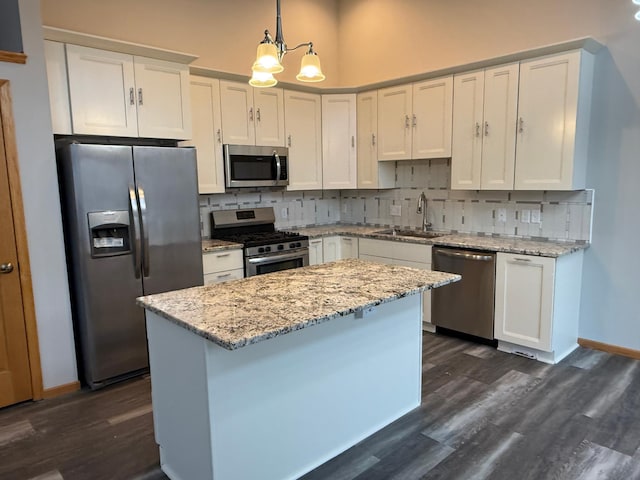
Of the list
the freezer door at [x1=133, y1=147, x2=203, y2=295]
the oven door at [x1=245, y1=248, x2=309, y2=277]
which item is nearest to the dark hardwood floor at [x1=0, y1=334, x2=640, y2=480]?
the freezer door at [x1=133, y1=147, x2=203, y2=295]

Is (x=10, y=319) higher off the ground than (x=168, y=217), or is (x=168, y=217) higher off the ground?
(x=168, y=217)

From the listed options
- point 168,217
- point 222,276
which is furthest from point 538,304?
point 168,217

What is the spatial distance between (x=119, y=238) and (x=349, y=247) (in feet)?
7.96

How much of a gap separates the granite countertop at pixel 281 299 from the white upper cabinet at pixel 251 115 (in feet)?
6.71

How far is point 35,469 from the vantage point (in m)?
2.29

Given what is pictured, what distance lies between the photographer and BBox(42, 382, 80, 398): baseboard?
305 cm

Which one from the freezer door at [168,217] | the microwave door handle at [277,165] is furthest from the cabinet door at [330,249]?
the freezer door at [168,217]

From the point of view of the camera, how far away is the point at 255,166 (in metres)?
4.38

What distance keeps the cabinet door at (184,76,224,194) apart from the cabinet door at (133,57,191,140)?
10.3 inches

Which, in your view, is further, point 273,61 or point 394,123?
point 394,123

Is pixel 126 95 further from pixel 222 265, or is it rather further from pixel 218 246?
pixel 222 265

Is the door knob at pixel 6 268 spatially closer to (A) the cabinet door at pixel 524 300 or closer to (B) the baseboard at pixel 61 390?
(B) the baseboard at pixel 61 390

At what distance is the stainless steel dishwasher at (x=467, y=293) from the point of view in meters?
3.70

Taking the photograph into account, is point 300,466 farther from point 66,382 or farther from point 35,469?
point 66,382
